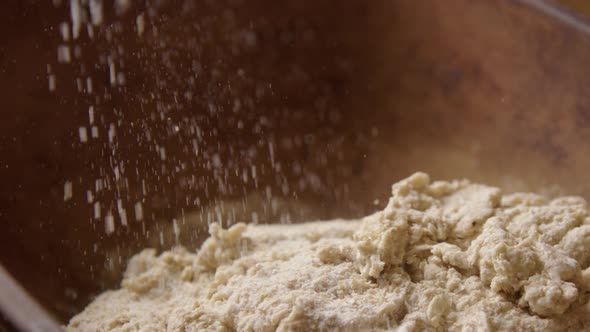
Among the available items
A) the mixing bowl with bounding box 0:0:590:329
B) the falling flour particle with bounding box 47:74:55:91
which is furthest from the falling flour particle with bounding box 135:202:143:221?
the falling flour particle with bounding box 47:74:55:91

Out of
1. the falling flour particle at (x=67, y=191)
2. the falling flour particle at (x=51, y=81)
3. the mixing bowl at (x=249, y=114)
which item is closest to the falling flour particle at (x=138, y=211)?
the mixing bowl at (x=249, y=114)

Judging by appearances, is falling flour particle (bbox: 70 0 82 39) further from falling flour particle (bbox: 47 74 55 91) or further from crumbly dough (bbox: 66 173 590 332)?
crumbly dough (bbox: 66 173 590 332)

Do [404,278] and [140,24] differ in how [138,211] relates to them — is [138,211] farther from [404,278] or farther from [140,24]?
[404,278]

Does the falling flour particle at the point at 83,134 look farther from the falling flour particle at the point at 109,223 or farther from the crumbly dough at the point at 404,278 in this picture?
the crumbly dough at the point at 404,278

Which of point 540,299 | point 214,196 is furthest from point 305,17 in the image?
point 540,299

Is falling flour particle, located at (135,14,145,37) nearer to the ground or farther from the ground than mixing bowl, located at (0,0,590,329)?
farther from the ground

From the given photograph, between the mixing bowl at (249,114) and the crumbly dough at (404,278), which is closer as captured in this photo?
the crumbly dough at (404,278)
